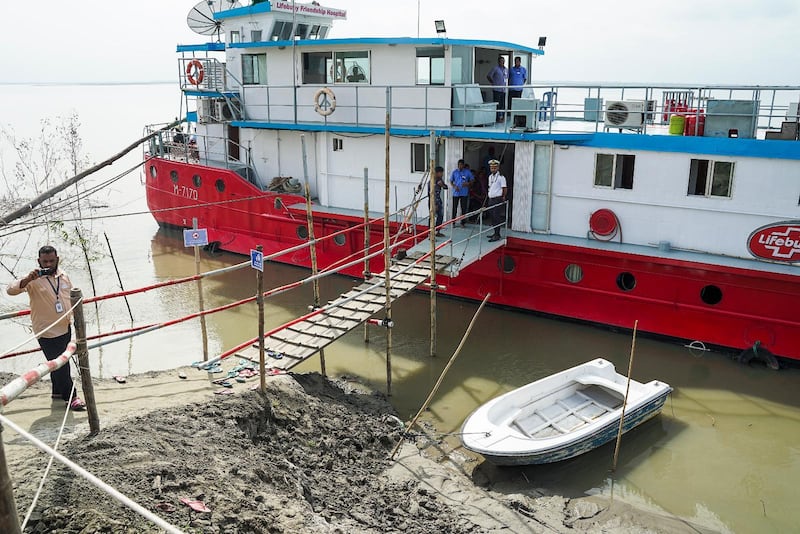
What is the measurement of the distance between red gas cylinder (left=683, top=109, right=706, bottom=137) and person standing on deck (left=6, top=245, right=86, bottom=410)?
10.9 m

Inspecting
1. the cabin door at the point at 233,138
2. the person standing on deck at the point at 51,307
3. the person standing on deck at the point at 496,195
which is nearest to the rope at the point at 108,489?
the person standing on deck at the point at 51,307

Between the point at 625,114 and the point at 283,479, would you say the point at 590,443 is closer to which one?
the point at 283,479

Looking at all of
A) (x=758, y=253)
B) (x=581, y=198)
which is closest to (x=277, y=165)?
(x=581, y=198)

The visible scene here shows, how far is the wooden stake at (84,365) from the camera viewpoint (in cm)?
657

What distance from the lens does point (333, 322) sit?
10.8 meters

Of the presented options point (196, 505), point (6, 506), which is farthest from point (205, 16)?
point (6, 506)

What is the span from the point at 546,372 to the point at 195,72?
522 inches

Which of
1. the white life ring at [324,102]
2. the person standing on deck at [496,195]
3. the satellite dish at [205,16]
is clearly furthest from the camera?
the satellite dish at [205,16]

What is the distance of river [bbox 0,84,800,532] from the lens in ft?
28.9

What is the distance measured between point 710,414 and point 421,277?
213 inches

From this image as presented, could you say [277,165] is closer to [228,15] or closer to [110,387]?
[228,15]

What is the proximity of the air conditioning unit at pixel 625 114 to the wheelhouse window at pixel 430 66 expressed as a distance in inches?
150

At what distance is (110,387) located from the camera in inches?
335

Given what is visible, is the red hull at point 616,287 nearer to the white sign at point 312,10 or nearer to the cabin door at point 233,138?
the cabin door at point 233,138
